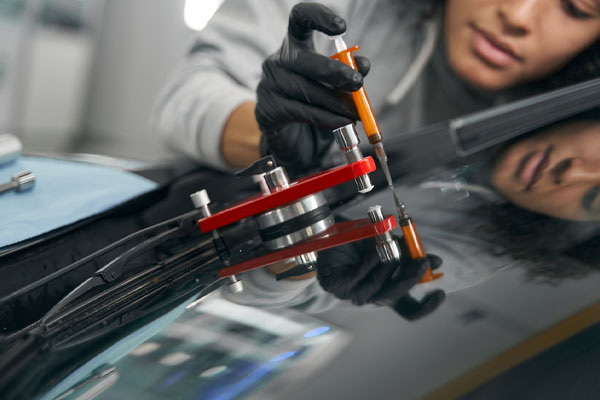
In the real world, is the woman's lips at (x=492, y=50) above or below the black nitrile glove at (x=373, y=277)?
above

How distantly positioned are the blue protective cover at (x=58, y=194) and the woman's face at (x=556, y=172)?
327 millimetres

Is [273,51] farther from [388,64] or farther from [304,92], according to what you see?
[304,92]

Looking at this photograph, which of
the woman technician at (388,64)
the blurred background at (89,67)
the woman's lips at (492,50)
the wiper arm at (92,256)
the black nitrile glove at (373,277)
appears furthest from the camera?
the blurred background at (89,67)

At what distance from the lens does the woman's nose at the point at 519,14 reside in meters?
0.77

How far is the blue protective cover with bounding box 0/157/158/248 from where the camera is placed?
42 centimetres

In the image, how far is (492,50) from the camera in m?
0.83

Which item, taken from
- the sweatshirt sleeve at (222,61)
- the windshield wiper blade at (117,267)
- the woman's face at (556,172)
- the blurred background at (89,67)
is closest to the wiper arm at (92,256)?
the windshield wiper blade at (117,267)

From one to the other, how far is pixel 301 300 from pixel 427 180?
24 centimetres

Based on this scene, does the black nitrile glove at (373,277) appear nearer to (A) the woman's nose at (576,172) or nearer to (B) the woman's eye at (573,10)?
(A) the woman's nose at (576,172)

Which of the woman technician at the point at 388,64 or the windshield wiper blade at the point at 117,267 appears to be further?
the woman technician at the point at 388,64

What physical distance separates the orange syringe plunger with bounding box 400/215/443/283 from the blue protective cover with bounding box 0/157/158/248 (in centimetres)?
26

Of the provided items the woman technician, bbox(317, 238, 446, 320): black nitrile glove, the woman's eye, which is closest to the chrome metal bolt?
bbox(317, 238, 446, 320): black nitrile glove

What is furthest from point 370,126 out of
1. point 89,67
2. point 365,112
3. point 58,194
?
point 89,67

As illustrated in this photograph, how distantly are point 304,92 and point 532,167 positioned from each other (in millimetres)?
203
